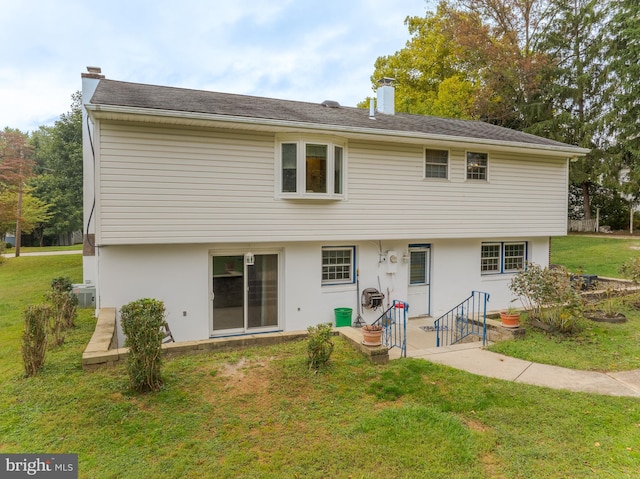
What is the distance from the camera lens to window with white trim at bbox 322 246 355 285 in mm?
9734

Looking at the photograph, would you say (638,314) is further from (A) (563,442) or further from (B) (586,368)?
(A) (563,442)

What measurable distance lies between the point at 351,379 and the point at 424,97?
25640 millimetres

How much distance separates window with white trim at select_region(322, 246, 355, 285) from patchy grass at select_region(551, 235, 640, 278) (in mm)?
10529

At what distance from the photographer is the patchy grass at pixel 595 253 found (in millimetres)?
15943

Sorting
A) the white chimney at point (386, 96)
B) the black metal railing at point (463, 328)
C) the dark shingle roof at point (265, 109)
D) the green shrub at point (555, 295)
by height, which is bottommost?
the black metal railing at point (463, 328)

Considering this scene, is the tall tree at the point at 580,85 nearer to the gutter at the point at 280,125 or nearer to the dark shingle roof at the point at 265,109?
the dark shingle roof at the point at 265,109

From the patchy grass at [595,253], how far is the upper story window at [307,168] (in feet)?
39.1

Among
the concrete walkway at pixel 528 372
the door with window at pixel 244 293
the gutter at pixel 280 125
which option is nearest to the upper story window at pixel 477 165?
the gutter at pixel 280 125

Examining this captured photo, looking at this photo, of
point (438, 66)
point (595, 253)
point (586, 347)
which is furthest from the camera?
point (438, 66)

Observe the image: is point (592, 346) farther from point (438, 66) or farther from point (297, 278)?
point (438, 66)

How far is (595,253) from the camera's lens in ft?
60.2

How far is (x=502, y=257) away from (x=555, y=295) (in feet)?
14.0

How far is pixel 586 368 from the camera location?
6.00 m

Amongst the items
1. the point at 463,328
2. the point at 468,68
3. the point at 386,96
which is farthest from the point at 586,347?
the point at 468,68
